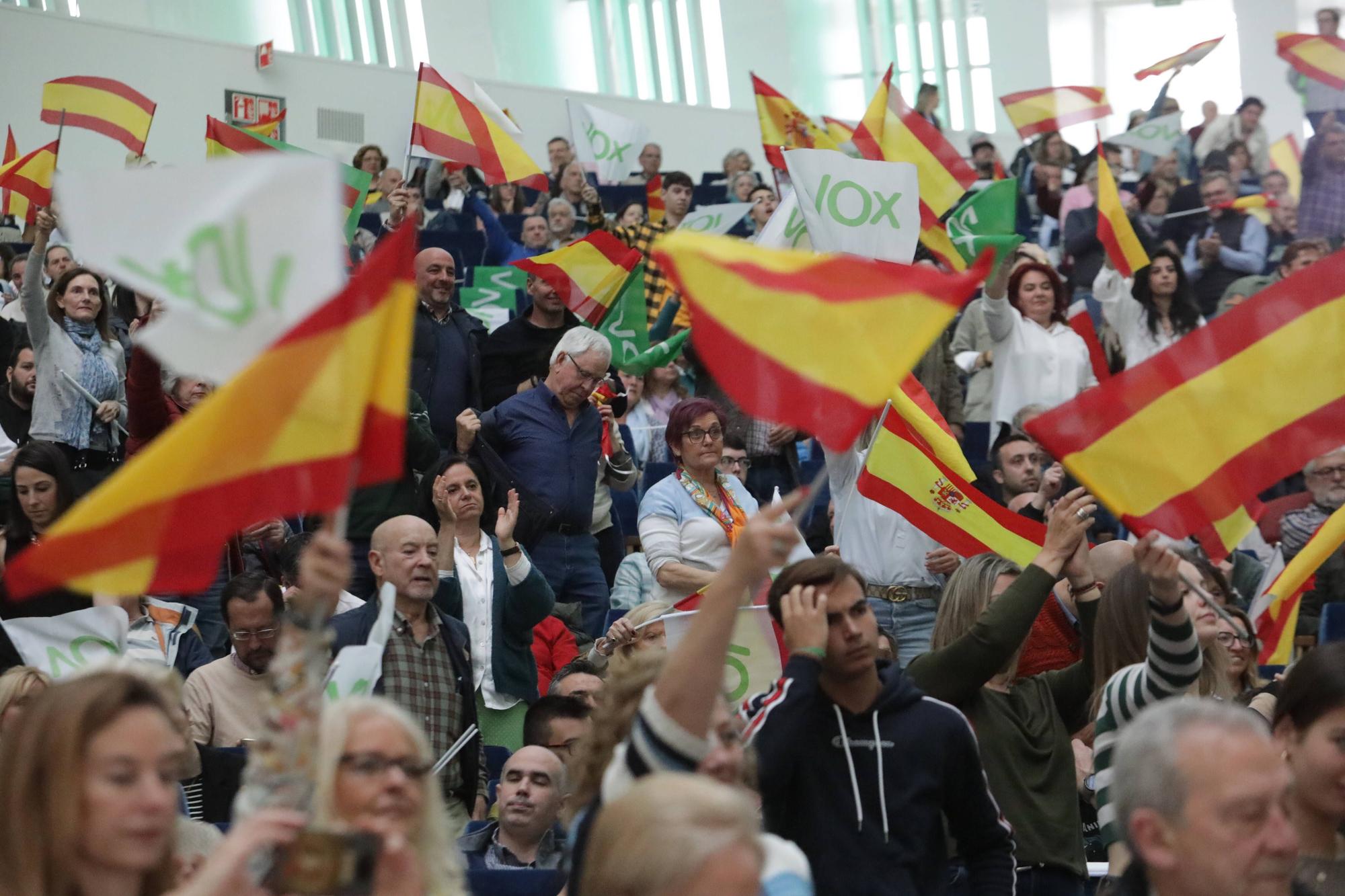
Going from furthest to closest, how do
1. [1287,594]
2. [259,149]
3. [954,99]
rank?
[954,99], [259,149], [1287,594]

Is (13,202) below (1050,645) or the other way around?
the other way around

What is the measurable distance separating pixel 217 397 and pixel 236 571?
4327 millimetres

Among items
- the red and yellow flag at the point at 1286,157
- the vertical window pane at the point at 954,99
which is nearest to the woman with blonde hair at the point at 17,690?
the red and yellow flag at the point at 1286,157

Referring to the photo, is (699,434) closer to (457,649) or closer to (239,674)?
(457,649)

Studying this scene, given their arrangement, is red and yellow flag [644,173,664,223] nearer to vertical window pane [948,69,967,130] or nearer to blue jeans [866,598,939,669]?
blue jeans [866,598,939,669]

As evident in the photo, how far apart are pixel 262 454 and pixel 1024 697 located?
2.35 m

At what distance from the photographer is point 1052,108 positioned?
49.3 feet

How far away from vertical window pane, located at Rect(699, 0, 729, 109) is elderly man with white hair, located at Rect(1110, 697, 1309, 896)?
23.9 m

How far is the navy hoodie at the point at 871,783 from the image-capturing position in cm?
355

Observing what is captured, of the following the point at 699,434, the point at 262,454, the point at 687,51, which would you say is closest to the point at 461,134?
the point at 699,434

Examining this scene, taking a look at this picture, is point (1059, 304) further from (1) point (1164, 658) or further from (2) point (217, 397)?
(2) point (217, 397)

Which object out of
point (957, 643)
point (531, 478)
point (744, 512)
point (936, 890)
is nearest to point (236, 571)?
point (531, 478)

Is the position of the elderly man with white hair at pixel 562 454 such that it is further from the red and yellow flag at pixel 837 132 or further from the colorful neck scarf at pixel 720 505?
the red and yellow flag at pixel 837 132

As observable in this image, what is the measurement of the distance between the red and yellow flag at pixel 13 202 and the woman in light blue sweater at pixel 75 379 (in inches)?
73.0
